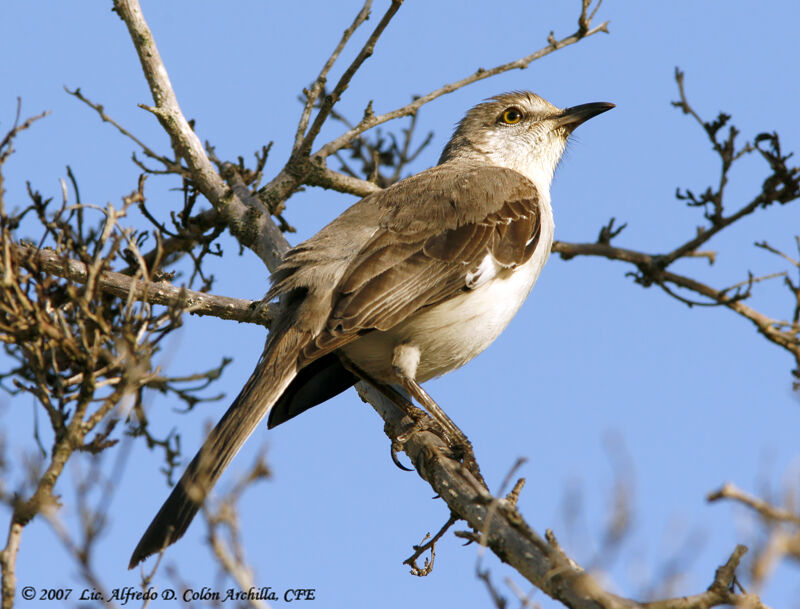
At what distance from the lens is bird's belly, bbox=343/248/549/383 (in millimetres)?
4957

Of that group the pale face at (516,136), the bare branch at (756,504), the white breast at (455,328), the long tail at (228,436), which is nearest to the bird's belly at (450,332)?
the white breast at (455,328)

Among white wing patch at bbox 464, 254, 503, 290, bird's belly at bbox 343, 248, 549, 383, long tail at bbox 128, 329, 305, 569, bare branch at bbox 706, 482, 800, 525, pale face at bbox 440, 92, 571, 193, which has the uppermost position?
pale face at bbox 440, 92, 571, 193

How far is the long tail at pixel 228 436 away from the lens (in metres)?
3.78

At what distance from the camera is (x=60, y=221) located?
3766 millimetres

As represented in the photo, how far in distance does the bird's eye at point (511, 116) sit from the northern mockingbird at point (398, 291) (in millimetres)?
1036

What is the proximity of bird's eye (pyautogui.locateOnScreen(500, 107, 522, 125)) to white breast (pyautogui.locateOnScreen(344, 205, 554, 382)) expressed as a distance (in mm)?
1940

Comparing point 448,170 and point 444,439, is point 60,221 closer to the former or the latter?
point 444,439

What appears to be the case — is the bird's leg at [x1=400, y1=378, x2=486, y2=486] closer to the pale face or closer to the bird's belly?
the bird's belly

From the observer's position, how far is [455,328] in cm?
498

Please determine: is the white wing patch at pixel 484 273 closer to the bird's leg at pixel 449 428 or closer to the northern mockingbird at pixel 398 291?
the northern mockingbird at pixel 398 291

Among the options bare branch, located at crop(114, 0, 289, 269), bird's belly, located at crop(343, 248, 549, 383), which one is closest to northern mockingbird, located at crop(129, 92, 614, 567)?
bird's belly, located at crop(343, 248, 549, 383)

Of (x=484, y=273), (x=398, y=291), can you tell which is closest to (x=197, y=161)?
(x=398, y=291)

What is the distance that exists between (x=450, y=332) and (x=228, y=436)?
4.76 ft

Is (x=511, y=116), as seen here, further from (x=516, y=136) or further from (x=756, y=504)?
(x=756, y=504)
